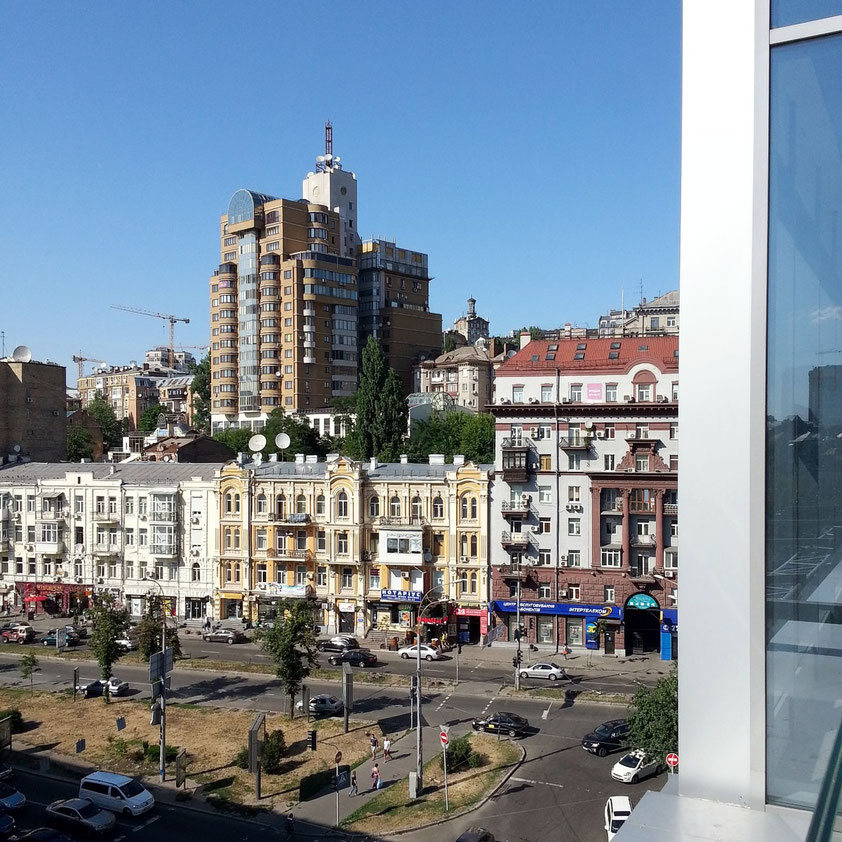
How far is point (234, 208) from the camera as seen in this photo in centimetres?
11331

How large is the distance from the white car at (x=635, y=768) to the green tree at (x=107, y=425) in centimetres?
10654

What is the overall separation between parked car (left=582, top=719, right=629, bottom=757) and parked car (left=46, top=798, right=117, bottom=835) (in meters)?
16.4

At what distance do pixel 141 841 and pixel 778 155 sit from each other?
1051 inches

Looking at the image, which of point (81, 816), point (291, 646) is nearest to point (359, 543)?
point (291, 646)

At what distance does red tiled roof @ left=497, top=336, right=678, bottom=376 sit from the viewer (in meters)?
45.4

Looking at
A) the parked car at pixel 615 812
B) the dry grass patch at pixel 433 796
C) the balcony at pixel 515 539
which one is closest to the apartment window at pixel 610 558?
the balcony at pixel 515 539

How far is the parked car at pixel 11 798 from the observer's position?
26.4m

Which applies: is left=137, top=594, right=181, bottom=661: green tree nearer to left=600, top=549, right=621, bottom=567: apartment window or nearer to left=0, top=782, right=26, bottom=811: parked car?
left=0, top=782, right=26, bottom=811: parked car

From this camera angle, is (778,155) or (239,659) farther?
(239,659)

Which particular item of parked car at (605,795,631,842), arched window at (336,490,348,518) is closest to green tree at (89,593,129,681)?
arched window at (336,490,348,518)

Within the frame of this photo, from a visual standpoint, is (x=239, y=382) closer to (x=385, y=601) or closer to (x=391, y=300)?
(x=391, y=300)

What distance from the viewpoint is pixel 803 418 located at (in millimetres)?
3312

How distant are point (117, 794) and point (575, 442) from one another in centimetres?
2950

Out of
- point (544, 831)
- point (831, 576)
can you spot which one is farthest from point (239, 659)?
point (831, 576)
